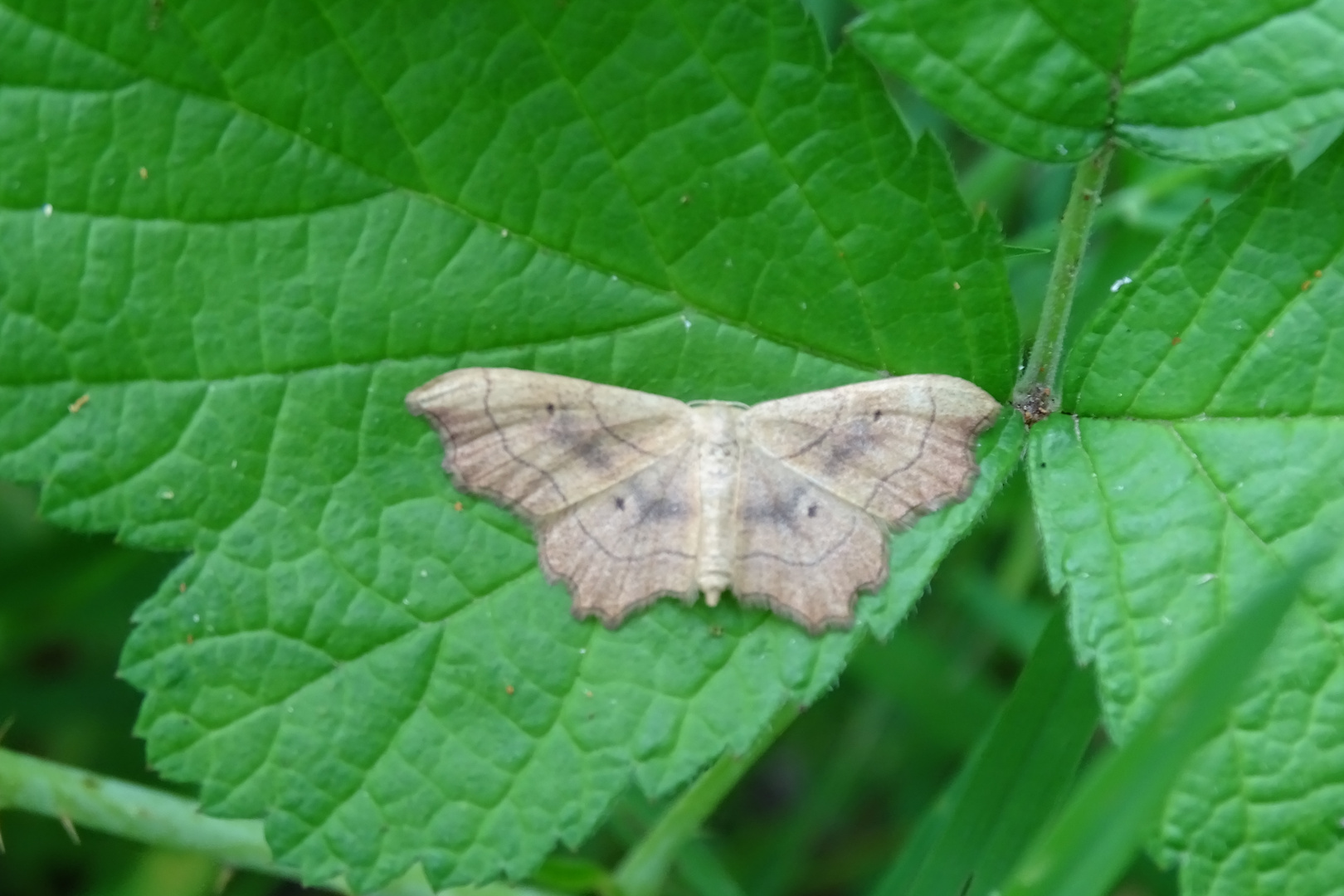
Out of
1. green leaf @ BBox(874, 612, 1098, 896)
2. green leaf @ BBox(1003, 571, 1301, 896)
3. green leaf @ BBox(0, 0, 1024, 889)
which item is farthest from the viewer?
green leaf @ BBox(874, 612, 1098, 896)

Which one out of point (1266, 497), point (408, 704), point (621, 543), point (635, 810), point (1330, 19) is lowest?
point (635, 810)

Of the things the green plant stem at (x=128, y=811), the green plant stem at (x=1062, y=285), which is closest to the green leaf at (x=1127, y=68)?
the green plant stem at (x=1062, y=285)

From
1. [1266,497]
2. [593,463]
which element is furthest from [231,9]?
[1266,497]

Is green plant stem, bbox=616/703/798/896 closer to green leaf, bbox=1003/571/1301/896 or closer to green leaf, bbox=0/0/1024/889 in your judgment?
green leaf, bbox=0/0/1024/889

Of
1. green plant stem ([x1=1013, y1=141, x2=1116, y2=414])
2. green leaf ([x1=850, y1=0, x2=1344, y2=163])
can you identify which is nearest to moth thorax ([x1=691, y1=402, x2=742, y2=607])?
green plant stem ([x1=1013, y1=141, x2=1116, y2=414])

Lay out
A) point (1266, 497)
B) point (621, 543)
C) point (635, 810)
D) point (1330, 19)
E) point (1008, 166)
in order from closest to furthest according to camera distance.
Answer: point (1330, 19)
point (1266, 497)
point (621, 543)
point (635, 810)
point (1008, 166)

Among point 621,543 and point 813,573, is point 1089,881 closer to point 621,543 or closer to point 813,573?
point 813,573

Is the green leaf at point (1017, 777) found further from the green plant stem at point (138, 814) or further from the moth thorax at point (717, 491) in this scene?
the green plant stem at point (138, 814)
